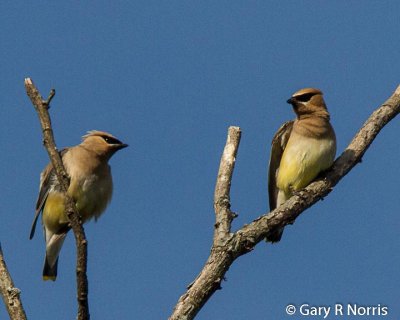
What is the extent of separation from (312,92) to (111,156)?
2.20 metres

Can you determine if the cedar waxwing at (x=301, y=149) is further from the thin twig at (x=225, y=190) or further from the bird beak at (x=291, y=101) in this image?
the thin twig at (x=225, y=190)

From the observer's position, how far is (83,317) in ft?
15.5

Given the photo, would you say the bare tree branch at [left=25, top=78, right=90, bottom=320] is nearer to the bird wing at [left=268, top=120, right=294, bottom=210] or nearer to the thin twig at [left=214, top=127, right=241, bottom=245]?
the thin twig at [left=214, top=127, right=241, bottom=245]

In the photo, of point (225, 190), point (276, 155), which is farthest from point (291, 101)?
point (225, 190)

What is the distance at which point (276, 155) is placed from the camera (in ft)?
26.7

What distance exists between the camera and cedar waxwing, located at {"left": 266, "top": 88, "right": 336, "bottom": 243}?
7.38 meters

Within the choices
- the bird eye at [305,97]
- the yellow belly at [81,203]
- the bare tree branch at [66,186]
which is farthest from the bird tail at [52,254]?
the bare tree branch at [66,186]

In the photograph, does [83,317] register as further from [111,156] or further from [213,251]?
[111,156]

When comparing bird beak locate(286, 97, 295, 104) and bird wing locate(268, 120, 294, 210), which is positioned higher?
bird beak locate(286, 97, 295, 104)

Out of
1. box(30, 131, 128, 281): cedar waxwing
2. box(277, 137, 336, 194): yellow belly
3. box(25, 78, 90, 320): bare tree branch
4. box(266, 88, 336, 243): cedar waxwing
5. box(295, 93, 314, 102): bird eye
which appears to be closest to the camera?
box(25, 78, 90, 320): bare tree branch

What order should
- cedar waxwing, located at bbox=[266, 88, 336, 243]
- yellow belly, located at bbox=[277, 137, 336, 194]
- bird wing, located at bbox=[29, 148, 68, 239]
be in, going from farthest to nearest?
bird wing, located at bbox=[29, 148, 68, 239] < cedar waxwing, located at bbox=[266, 88, 336, 243] < yellow belly, located at bbox=[277, 137, 336, 194]

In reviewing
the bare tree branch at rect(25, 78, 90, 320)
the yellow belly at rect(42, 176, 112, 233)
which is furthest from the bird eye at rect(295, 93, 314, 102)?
the bare tree branch at rect(25, 78, 90, 320)

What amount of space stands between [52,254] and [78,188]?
3.24 ft

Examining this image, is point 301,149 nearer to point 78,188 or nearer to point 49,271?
point 78,188
